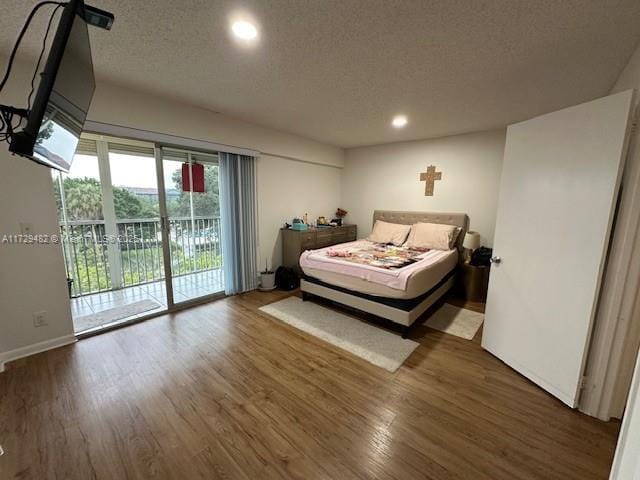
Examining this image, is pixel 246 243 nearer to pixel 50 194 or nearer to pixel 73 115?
pixel 50 194

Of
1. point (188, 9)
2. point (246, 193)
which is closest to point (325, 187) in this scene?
point (246, 193)

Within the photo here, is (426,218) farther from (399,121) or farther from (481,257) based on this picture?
(399,121)

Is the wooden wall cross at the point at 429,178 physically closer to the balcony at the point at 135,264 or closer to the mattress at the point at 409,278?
the mattress at the point at 409,278

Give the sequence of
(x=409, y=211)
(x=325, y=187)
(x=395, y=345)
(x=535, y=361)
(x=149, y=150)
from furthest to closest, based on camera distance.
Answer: (x=325, y=187), (x=409, y=211), (x=149, y=150), (x=395, y=345), (x=535, y=361)

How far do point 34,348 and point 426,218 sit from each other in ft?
16.8

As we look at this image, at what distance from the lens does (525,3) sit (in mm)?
1411

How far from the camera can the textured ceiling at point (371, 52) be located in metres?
1.50

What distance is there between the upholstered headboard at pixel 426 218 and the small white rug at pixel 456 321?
1239mm

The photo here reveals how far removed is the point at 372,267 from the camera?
9.50ft

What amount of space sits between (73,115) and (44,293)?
6.79ft

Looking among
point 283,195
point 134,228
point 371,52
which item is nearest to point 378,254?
point 283,195

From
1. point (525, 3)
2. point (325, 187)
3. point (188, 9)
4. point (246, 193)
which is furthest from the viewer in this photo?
point (325, 187)

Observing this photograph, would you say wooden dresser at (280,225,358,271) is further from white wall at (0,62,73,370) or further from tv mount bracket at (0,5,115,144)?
tv mount bracket at (0,5,115,144)

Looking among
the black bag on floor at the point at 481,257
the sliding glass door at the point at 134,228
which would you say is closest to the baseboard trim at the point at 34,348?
the sliding glass door at the point at 134,228
